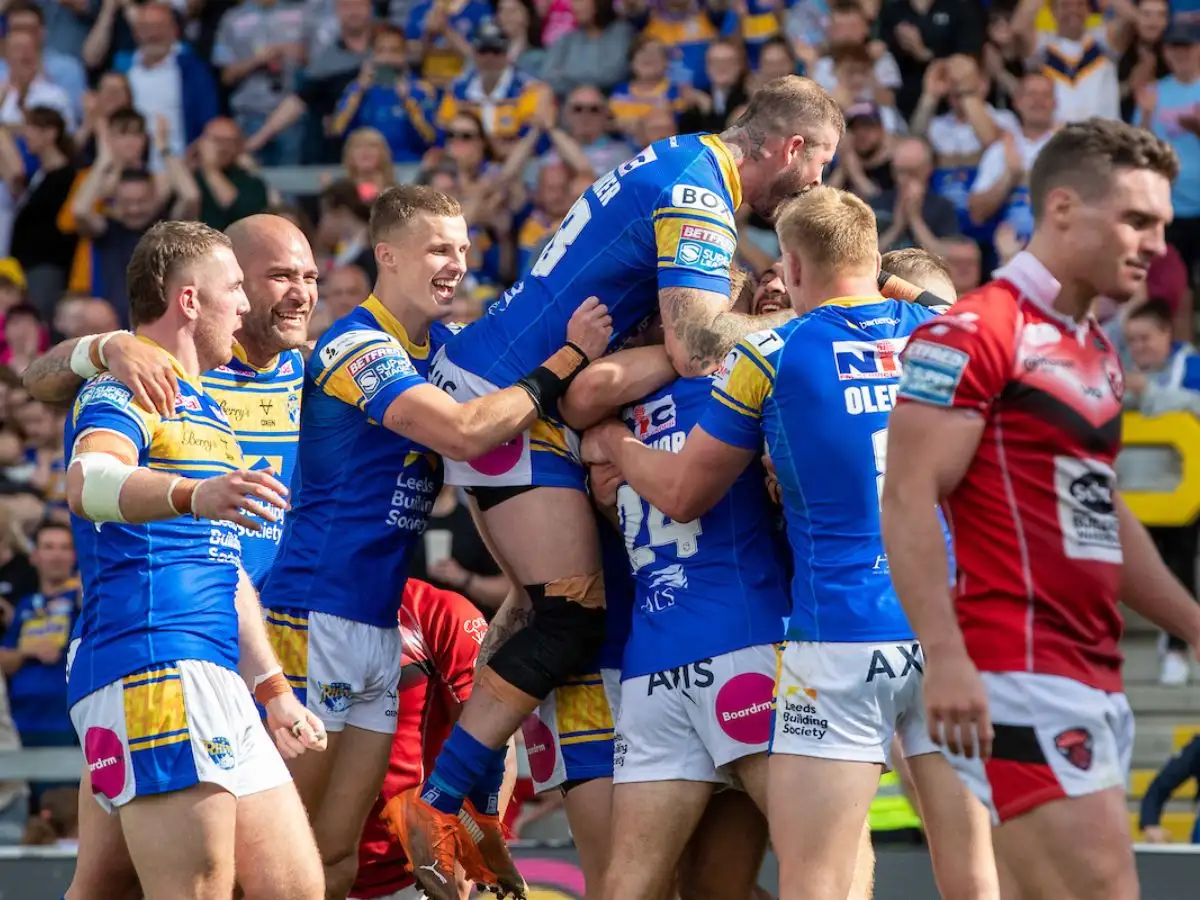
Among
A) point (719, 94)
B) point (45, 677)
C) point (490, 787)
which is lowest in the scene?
point (45, 677)

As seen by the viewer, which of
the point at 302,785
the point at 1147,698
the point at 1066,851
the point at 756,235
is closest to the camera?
the point at 1066,851

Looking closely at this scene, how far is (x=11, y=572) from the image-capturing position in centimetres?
1123

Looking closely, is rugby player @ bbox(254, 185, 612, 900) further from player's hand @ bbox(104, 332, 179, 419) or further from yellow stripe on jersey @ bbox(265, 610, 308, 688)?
player's hand @ bbox(104, 332, 179, 419)

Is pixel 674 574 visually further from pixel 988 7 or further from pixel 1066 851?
pixel 988 7

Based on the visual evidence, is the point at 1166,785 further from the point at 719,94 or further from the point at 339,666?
the point at 719,94

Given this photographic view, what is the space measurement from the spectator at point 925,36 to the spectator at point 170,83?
6.13 meters

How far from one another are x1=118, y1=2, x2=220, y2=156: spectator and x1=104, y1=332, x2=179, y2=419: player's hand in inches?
403

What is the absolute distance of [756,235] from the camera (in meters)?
12.3

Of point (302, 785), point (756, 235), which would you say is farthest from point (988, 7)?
point (302, 785)

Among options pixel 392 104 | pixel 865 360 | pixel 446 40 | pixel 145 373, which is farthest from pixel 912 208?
pixel 145 373

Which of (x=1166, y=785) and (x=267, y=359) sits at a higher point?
(x=267, y=359)

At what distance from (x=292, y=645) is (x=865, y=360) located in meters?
2.53

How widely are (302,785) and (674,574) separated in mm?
1663

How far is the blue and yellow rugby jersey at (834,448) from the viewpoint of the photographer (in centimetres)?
516
